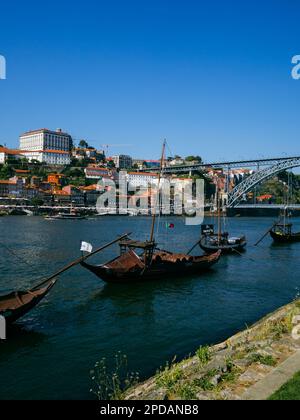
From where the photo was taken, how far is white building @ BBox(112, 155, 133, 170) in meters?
178

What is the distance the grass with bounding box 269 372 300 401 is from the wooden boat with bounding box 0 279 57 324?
10.1 m

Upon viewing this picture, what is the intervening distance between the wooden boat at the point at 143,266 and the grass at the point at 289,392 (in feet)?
46.9

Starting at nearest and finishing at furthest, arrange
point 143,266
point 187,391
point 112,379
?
point 187,391 < point 112,379 < point 143,266

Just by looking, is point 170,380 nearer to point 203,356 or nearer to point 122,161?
point 203,356

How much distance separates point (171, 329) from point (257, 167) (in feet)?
316

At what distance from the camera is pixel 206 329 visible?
15.5 m

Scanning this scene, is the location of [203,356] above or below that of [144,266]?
below

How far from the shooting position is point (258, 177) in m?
103

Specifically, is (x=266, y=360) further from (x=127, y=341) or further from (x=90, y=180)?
(x=90, y=180)

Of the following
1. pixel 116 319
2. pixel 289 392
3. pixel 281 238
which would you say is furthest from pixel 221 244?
pixel 289 392

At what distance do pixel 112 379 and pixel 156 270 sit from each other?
13.1 meters

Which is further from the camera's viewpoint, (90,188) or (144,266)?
(90,188)

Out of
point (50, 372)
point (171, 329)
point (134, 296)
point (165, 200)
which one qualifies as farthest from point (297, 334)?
point (165, 200)

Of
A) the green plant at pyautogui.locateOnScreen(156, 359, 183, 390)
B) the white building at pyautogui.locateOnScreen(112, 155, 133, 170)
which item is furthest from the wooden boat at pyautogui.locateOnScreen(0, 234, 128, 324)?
the white building at pyautogui.locateOnScreen(112, 155, 133, 170)
